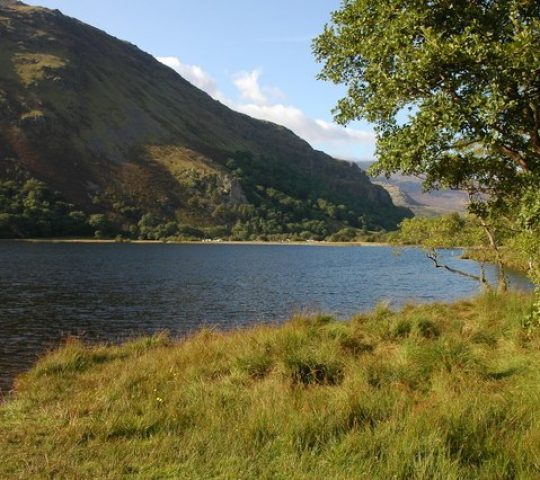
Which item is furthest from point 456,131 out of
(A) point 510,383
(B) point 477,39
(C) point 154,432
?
(C) point 154,432

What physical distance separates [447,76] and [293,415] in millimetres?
6622

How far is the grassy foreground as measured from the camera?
21.7 ft

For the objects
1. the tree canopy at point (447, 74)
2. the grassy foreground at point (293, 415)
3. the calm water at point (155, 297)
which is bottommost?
the calm water at point (155, 297)

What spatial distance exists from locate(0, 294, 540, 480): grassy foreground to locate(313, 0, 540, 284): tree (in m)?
3.57

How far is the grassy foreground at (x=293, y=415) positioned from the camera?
661 centimetres

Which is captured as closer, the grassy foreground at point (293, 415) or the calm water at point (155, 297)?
the grassy foreground at point (293, 415)

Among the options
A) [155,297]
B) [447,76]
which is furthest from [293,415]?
[155,297]

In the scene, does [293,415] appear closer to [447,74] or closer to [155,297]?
[447,74]

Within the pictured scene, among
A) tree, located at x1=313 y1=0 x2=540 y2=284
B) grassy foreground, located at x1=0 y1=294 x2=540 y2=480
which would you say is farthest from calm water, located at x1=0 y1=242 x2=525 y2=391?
tree, located at x1=313 y1=0 x2=540 y2=284

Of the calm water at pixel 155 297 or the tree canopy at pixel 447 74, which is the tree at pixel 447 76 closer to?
the tree canopy at pixel 447 74

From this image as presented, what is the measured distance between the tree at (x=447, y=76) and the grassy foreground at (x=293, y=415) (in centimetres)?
357

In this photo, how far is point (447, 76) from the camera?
9312 mm

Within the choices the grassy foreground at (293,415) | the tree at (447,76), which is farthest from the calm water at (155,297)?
the tree at (447,76)

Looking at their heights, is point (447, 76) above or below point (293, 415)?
above
